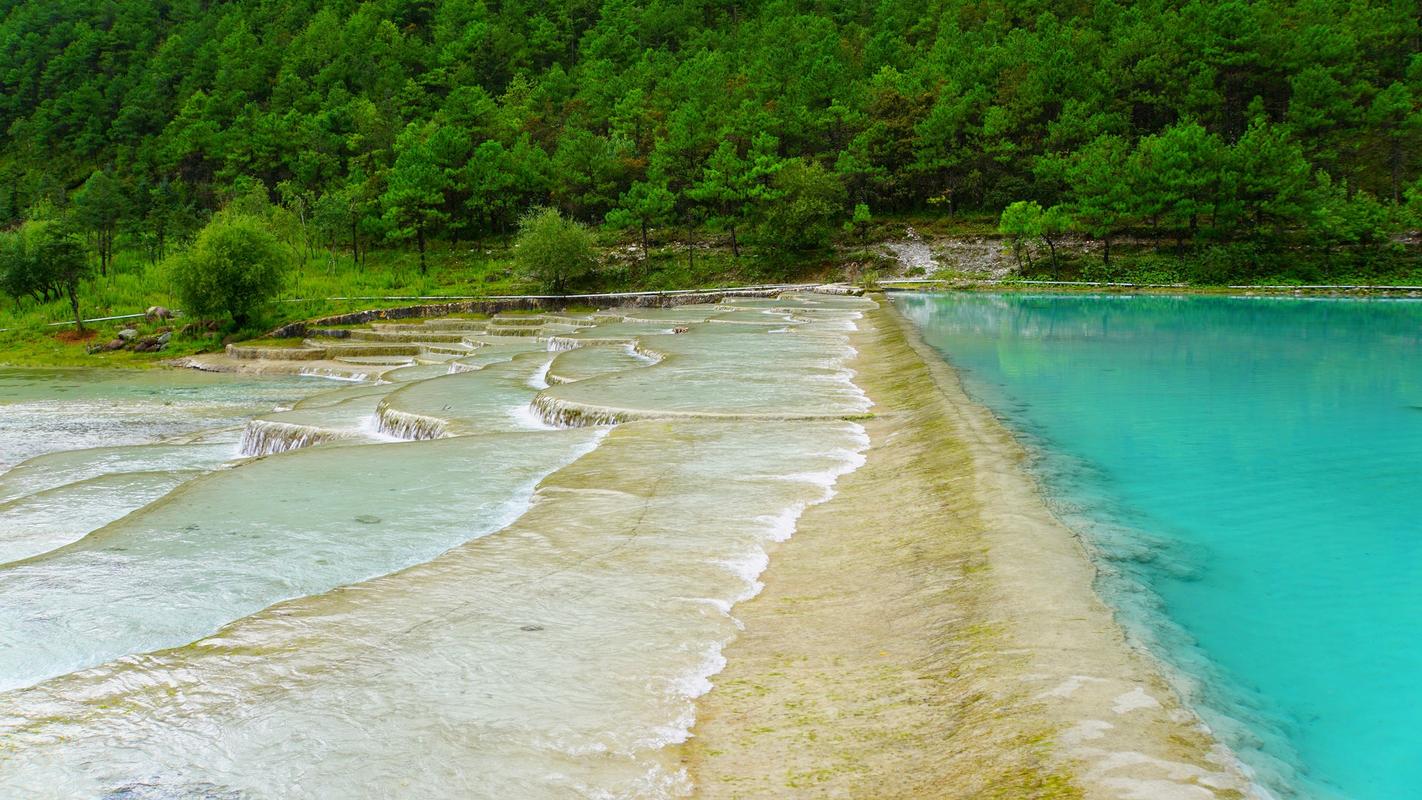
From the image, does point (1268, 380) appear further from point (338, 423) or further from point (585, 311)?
point (585, 311)

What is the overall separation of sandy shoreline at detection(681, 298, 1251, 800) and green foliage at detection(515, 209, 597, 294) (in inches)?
2086

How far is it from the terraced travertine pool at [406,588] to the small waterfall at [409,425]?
0.21 ft

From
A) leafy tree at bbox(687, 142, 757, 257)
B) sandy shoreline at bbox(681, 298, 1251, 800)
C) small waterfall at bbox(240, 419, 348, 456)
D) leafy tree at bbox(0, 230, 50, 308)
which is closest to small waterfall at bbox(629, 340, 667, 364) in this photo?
small waterfall at bbox(240, 419, 348, 456)

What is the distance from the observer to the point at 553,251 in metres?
61.8

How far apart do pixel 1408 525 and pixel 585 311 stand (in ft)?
160

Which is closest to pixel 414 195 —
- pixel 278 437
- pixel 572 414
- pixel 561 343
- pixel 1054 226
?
pixel 561 343

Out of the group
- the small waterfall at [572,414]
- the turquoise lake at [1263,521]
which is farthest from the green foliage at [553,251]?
the small waterfall at [572,414]

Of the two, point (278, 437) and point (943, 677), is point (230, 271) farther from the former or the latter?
point (943, 677)

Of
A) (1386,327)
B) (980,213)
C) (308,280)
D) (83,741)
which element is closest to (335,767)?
(83,741)

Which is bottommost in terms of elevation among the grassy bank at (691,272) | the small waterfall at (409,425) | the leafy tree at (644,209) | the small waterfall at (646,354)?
the small waterfall at (409,425)

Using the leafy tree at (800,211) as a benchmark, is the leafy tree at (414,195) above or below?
above

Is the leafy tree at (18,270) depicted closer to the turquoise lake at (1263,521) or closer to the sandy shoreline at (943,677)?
the turquoise lake at (1263,521)

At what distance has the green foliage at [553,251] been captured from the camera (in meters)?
61.9

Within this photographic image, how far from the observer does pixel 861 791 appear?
539 centimetres
